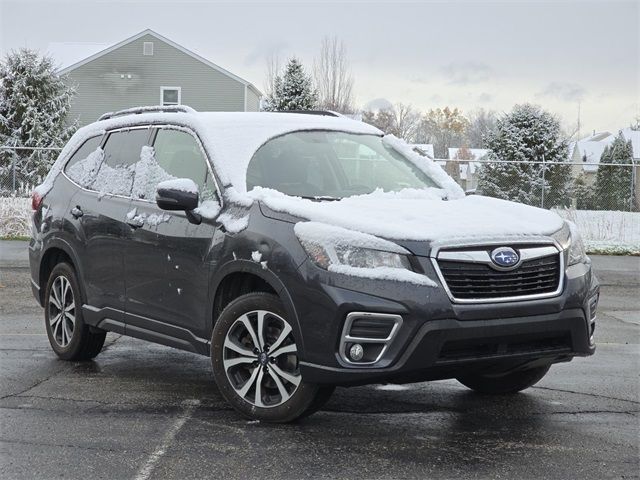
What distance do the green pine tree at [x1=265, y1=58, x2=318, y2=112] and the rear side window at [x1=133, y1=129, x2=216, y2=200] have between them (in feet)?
98.3

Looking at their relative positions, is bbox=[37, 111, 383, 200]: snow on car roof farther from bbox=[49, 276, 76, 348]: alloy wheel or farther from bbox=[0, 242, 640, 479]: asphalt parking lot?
bbox=[0, 242, 640, 479]: asphalt parking lot

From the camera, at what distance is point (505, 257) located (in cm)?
487

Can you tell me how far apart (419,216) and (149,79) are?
130 feet

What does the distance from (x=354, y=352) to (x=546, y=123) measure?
2240cm

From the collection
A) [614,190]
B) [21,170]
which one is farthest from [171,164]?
[614,190]

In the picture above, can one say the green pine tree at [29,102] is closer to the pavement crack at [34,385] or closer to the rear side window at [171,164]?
Result: the pavement crack at [34,385]

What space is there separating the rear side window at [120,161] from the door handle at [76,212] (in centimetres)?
20

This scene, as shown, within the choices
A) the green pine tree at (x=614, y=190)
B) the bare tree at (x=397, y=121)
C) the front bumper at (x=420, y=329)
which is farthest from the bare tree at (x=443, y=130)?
the front bumper at (x=420, y=329)

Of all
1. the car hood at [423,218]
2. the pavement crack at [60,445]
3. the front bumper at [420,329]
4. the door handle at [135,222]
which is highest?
the car hood at [423,218]

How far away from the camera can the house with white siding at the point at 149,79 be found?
42.8 meters

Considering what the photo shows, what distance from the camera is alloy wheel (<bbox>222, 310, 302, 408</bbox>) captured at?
16.5 ft

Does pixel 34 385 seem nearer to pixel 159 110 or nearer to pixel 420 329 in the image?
pixel 159 110

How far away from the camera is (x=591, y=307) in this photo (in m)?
5.31

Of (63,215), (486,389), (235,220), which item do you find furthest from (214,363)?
(63,215)
